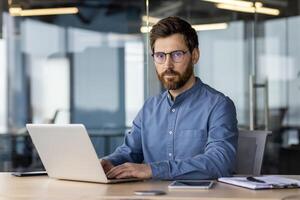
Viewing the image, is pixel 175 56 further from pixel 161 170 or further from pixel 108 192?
pixel 108 192

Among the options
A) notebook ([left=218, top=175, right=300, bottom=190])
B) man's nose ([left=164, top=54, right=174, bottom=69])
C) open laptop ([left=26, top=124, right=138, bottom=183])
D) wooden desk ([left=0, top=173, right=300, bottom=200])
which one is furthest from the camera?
man's nose ([left=164, top=54, right=174, bottom=69])

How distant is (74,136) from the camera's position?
2.49 m

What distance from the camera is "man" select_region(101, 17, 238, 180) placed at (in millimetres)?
2611

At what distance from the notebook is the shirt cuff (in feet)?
0.64

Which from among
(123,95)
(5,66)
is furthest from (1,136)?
(123,95)

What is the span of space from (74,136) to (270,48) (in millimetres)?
4861

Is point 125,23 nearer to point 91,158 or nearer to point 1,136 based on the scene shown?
point 1,136

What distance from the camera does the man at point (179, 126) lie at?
2611 millimetres

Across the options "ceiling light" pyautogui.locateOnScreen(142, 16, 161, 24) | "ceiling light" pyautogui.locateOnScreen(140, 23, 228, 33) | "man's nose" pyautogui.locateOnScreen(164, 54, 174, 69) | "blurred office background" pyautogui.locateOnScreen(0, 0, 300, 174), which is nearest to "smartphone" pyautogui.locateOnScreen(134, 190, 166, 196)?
"man's nose" pyautogui.locateOnScreen(164, 54, 174, 69)

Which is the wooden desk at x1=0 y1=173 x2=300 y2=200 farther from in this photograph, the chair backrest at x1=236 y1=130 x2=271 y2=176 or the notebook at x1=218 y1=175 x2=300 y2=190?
the chair backrest at x1=236 y1=130 x2=271 y2=176

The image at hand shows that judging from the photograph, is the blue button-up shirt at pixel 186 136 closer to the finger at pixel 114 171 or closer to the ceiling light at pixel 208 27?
the finger at pixel 114 171

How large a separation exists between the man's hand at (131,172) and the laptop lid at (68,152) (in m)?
0.05

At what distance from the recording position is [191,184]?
243 centimetres

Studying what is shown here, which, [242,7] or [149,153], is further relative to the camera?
[242,7]
